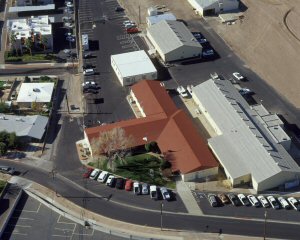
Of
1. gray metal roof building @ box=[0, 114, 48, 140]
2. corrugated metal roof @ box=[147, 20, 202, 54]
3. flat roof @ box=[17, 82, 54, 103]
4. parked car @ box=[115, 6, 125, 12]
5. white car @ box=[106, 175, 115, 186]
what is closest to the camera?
white car @ box=[106, 175, 115, 186]

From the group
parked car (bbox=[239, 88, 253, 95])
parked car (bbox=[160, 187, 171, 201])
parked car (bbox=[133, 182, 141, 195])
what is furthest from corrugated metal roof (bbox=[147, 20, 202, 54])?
parked car (bbox=[160, 187, 171, 201])

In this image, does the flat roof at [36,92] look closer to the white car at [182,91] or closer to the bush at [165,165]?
the white car at [182,91]

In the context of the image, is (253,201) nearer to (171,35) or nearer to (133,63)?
(133,63)

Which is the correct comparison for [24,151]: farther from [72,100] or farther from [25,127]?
[72,100]

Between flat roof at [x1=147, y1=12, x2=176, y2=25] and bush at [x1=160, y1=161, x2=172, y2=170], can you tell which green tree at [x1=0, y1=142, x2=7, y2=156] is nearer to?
bush at [x1=160, y1=161, x2=172, y2=170]

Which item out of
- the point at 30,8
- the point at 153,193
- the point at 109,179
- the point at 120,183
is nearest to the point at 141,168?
the point at 120,183

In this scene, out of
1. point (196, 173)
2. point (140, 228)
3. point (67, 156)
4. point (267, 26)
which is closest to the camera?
point (140, 228)

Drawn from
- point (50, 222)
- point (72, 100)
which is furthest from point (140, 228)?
point (72, 100)
